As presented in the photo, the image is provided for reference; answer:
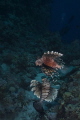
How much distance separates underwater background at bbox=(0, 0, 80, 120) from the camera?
16.7 feet

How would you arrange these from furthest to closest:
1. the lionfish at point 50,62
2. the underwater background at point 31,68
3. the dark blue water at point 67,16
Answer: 1. the dark blue water at point 67,16
2. the underwater background at point 31,68
3. the lionfish at point 50,62

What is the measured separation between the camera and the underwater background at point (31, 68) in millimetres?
5099

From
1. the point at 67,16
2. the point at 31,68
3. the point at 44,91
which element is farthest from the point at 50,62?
the point at 67,16

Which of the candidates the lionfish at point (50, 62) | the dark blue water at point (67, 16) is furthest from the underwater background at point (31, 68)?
the dark blue water at point (67, 16)

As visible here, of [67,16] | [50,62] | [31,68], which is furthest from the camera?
[67,16]

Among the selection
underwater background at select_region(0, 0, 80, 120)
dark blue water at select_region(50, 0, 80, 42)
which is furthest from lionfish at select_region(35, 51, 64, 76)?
dark blue water at select_region(50, 0, 80, 42)

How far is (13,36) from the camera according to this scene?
36.2 feet

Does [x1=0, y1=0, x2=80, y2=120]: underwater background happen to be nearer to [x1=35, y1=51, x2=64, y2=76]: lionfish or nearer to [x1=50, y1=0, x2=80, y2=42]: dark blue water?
[x1=35, y1=51, x2=64, y2=76]: lionfish

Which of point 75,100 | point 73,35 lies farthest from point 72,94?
point 73,35

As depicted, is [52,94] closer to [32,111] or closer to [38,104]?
[38,104]

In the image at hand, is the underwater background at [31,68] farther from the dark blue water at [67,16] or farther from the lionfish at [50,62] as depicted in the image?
the dark blue water at [67,16]

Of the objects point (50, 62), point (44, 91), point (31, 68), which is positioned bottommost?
point (44, 91)

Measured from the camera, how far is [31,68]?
837cm

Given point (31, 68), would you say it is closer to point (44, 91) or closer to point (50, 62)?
point (44, 91)
